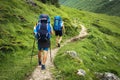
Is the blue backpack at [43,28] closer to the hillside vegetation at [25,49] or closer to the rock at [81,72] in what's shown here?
the hillside vegetation at [25,49]

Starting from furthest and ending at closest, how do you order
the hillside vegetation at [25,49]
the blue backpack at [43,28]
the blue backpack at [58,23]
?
the blue backpack at [58,23] → the hillside vegetation at [25,49] → the blue backpack at [43,28]

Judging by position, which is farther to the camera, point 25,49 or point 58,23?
point 58,23

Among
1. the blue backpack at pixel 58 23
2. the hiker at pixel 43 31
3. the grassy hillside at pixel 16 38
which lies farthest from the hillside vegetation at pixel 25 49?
the hiker at pixel 43 31

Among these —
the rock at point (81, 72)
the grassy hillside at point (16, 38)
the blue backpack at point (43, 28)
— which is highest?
the blue backpack at point (43, 28)

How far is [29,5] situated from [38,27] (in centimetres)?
2561

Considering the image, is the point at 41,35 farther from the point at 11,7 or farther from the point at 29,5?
the point at 29,5

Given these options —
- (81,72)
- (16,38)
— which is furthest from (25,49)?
(81,72)

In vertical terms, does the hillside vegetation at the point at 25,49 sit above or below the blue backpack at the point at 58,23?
below

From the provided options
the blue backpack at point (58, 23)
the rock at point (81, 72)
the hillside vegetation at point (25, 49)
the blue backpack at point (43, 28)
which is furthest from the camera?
the blue backpack at point (58, 23)

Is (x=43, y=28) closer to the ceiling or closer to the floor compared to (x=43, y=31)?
closer to the ceiling

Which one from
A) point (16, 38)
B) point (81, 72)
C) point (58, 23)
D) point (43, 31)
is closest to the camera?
point (43, 31)

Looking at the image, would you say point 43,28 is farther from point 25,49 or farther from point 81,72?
point 25,49

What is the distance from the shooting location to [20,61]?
20.6 meters

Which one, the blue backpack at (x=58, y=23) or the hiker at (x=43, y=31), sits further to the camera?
the blue backpack at (x=58, y=23)
